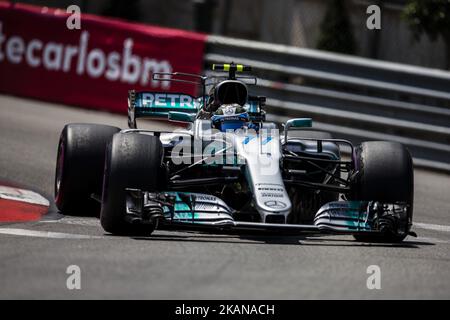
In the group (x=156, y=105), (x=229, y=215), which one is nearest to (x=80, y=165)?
(x=156, y=105)

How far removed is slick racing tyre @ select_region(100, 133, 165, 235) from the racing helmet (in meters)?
1.13

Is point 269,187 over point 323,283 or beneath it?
over

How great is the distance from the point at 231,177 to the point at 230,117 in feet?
2.72

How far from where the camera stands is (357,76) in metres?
14.9

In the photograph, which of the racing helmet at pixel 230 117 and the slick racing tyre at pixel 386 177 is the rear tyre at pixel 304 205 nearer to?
the slick racing tyre at pixel 386 177

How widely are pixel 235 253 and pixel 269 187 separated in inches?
38.3

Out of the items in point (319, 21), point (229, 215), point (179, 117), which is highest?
point (319, 21)

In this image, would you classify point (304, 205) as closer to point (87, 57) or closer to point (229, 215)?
point (229, 215)

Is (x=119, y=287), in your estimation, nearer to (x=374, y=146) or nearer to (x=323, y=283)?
(x=323, y=283)

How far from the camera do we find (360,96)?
14.8 meters

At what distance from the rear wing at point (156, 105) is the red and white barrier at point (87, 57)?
216 inches

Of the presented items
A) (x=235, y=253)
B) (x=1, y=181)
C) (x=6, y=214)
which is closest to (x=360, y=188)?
(x=235, y=253)
